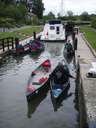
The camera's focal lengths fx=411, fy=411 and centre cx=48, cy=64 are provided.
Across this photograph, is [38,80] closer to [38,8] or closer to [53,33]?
[53,33]

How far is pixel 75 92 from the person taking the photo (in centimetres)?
2442

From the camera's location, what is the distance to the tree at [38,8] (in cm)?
17225

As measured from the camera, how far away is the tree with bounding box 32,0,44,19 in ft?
565

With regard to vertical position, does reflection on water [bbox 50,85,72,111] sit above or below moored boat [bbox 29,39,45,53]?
above

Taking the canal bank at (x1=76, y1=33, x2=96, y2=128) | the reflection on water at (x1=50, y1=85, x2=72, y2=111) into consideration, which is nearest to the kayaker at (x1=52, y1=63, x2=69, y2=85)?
the reflection on water at (x1=50, y1=85, x2=72, y2=111)

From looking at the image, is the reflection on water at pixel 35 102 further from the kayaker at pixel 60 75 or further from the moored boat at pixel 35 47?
the moored boat at pixel 35 47

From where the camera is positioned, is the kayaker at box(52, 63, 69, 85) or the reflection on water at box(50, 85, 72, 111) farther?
the kayaker at box(52, 63, 69, 85)

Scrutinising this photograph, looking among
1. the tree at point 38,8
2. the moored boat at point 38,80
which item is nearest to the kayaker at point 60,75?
the moored boat at point 38,80

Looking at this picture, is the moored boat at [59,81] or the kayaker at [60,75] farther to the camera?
the kayaker at [60,75]

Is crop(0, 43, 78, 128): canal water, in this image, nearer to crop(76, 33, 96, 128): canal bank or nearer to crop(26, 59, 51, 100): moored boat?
crop(26, 59, 51, 100): moored boat

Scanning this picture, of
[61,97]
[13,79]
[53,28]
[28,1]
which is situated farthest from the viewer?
[28,1]

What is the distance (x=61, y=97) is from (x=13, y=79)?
23.8 ft

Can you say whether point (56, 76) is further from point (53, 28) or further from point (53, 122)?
point (53, 28)

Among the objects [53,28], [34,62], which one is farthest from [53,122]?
[53,28]
